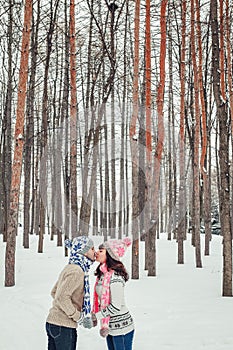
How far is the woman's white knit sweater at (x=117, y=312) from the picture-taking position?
361 centimetres

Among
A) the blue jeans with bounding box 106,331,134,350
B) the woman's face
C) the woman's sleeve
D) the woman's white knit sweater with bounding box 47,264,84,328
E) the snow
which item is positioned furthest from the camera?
the snow

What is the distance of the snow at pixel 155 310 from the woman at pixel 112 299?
1339mm

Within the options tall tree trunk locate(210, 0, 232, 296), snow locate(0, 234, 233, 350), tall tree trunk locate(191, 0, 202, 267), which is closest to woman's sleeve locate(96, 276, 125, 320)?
snow locate(0, 234, 233, 350)

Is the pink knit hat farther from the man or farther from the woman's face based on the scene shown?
the man

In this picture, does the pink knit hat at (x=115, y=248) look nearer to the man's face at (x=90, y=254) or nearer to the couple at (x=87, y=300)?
the couple at (x=87, y=300)

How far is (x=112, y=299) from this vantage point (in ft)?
11.9

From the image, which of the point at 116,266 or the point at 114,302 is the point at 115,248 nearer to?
the point at 116,266

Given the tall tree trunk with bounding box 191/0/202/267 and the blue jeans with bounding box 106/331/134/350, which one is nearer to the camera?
the blue jeans with bounding box 106/331/134/350

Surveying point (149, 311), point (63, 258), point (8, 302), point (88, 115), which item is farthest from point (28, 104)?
point (149, 311)

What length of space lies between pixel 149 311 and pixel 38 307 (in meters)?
1.80

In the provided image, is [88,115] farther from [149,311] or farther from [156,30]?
[149,311]

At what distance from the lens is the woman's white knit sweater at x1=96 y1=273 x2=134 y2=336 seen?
142 inches

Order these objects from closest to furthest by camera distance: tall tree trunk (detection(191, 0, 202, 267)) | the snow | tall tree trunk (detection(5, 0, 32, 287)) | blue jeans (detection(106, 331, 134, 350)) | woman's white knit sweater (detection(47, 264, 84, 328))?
woman's white knit sweater (detection(47, 264, 84, 328))
blue jeans (detection(106, 331, 134, 350))
the snow
tall tree trunk (detection(5, 0, 32, 287))
tall tree trunk (detection(191, 0, 202, 267))

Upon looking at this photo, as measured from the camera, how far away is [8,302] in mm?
7480
